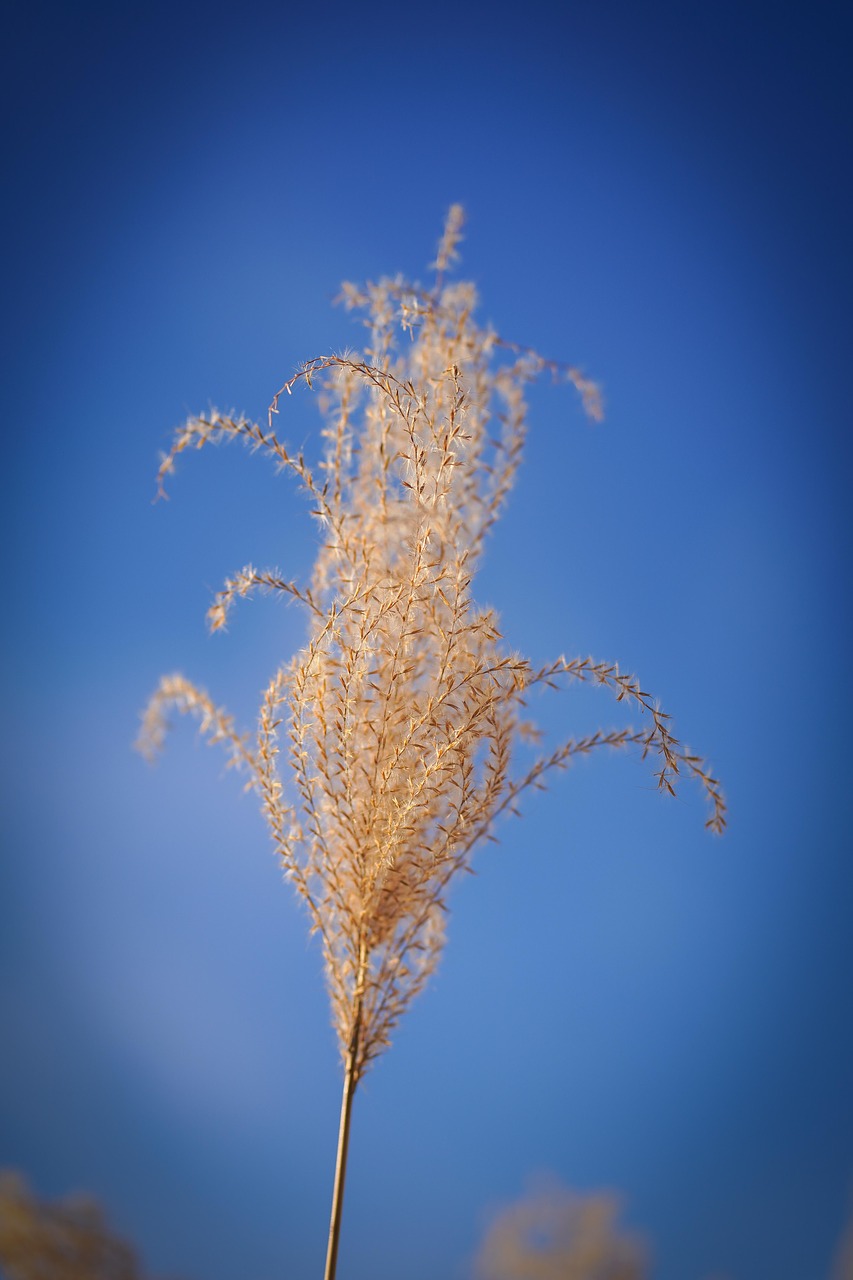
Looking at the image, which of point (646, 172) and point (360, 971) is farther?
point (646, 172)

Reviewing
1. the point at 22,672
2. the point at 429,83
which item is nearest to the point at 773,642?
the point at 429,83

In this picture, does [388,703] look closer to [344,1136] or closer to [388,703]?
[388,703]

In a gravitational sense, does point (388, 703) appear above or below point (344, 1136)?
above

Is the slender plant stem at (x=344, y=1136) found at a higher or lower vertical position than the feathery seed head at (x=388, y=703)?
lower

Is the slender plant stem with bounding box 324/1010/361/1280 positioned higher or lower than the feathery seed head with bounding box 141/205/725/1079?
lower

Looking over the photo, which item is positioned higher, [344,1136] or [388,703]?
[388,703]

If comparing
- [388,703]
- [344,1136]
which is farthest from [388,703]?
[344,1136]

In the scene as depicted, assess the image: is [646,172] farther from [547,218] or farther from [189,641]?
[189,641]

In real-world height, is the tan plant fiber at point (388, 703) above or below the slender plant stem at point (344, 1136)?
above
